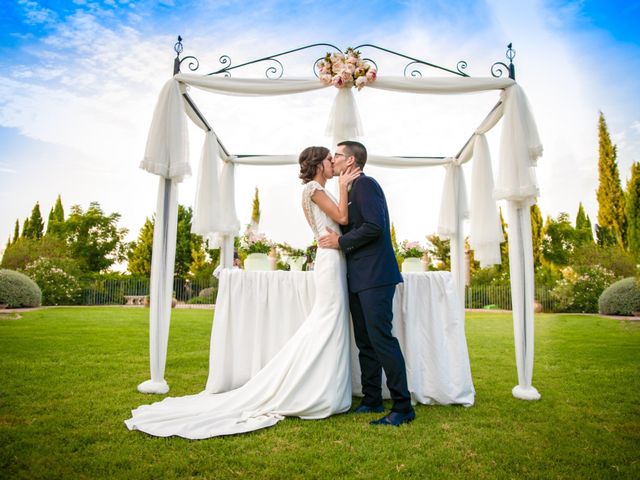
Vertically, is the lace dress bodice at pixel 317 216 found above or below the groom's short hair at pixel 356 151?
below

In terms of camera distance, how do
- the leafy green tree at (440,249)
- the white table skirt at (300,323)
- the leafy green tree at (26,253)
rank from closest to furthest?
the white table skirt at (300,323)
the leafy green tree at (440,249)
the leafy green tree at (26,253)

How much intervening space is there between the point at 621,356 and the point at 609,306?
320 inches

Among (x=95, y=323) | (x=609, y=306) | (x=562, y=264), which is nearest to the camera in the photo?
(x=95, y=323)

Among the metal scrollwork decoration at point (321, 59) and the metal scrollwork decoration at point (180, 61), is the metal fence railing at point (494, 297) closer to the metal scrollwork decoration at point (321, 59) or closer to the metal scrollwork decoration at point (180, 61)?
the metal scrollwork decoration at point (321, 59)

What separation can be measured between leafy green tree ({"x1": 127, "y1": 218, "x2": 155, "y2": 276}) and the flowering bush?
21.2m

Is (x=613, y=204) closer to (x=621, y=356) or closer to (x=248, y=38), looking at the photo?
(x=621, y=356)

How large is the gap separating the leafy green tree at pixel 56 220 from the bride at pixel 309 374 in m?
30.5

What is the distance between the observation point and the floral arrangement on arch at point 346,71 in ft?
13.5

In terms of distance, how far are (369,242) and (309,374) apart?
3.58ft

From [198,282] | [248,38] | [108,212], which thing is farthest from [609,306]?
[108,212]

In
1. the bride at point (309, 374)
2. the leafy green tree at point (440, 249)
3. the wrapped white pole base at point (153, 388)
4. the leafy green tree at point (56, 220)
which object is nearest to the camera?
the bride at point (309, 374)

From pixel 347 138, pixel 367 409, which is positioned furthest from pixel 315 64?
pixel 367 409

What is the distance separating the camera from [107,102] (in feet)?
29.8

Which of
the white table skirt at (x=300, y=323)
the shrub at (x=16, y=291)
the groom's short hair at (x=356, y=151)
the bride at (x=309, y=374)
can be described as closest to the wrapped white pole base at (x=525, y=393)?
the white table skirt at (x=300, y=323)
